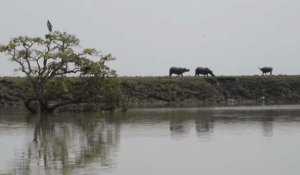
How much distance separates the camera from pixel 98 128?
32938 millimetres

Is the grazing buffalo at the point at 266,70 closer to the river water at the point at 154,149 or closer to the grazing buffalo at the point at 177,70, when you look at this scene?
the grazing buffalo at the point at 177,70

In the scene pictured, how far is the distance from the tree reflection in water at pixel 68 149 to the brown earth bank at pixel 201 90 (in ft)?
110

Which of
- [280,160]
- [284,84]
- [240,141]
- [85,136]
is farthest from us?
[284,84]

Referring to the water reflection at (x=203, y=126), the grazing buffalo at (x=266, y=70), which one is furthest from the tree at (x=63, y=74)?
the grazing buffalo at (x=266, y=70)

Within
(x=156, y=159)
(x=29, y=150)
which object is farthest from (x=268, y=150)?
(x=29, y=150)

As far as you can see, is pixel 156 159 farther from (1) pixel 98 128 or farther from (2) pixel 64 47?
(2) pixel 64 47

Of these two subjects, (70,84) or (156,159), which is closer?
(156,159)

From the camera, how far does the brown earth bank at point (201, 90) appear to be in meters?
67.5

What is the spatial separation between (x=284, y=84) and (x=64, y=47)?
1417 inches

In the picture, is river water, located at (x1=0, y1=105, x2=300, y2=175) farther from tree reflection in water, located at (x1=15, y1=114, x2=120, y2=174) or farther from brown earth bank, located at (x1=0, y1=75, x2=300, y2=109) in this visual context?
brown earth bank, located at (x1=0, y1=75, x2=300, y2=109)

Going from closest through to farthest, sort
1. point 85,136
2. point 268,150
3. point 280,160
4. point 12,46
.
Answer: point 280,160 → point 268,150 → point 85,136 → point 12,46

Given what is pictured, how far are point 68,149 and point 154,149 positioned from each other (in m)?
3.09

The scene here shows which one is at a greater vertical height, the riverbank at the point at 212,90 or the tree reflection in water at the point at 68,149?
the riverbank at the point at 212,90

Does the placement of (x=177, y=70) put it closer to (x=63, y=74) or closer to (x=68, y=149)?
(x=63, y=74)
